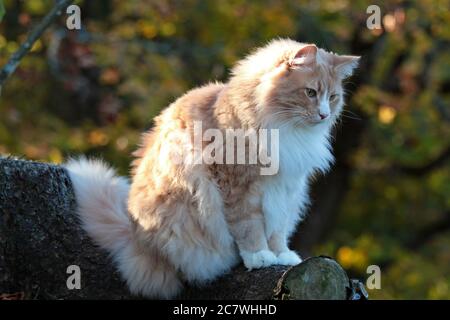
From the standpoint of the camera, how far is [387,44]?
10086 mm

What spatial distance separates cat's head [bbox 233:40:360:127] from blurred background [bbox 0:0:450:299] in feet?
13.1

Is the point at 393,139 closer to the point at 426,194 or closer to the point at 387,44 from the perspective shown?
the point at 387,44

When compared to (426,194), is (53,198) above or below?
below

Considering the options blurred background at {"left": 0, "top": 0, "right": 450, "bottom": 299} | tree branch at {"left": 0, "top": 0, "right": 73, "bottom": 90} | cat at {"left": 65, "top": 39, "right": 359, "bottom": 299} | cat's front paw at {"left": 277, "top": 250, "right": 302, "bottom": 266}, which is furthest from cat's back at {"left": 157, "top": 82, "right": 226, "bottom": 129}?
blurred background at {"left": 0, "top": 0, "right": 450, "bottom": 299}

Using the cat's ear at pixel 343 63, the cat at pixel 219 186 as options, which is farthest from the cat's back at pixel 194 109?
the cat's ear at pixel 343 63

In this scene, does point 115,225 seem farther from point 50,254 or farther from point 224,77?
point 224,77

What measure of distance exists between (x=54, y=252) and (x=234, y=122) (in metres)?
1.20

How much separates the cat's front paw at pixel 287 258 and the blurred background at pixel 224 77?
3.99 m

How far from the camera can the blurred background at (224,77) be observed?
897 centimetres

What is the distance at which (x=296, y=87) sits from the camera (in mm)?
4305

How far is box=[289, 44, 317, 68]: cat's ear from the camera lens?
4.24 meters

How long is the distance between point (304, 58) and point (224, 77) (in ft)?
15.7

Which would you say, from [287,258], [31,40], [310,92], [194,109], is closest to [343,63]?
[310,92]
